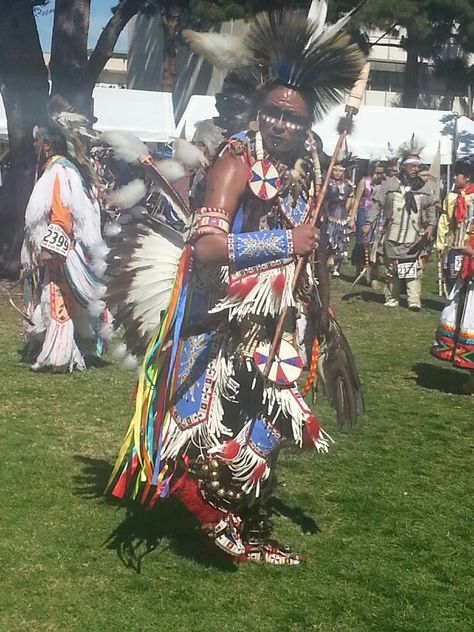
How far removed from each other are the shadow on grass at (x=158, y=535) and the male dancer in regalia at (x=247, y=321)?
187 mm

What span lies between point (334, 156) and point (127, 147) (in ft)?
3.16

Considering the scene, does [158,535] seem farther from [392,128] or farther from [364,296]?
[392,128]

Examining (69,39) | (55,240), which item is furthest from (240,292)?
(69,39)

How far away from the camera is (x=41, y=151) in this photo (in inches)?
273

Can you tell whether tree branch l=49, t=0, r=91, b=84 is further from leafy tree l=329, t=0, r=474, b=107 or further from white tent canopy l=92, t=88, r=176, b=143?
leafy tree l=329, t=0, r=474, b=107

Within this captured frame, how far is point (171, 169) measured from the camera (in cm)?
392

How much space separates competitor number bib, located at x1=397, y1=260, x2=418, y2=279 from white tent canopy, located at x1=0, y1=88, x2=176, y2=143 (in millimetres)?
11014

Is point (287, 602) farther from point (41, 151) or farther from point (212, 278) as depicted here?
point (41, 151)

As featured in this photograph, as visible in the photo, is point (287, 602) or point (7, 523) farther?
point (7, 523)

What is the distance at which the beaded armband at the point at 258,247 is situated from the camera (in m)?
3.36

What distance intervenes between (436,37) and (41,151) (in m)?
23.5

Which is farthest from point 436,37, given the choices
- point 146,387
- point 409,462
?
point 146,387

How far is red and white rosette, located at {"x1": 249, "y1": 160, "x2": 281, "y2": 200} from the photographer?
346 centimetres

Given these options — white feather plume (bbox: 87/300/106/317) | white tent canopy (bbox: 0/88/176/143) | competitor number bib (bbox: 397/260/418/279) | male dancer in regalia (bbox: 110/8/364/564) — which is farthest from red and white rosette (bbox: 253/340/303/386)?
white tent canopy (bbox: 0/88/176/143)
